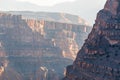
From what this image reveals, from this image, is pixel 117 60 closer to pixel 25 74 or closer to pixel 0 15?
pixel 25 74

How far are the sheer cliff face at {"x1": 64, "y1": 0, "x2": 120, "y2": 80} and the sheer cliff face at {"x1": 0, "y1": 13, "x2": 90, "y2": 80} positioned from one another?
8031cm

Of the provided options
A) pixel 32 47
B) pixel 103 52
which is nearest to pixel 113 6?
pixel 103 52

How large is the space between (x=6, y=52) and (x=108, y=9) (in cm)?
9728

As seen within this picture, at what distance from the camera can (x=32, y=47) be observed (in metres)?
164

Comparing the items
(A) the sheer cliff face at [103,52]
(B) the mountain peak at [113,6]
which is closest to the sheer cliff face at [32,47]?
(B) the mountain peak at [113,6]

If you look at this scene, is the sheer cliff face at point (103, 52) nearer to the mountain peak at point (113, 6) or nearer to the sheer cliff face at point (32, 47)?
the mountain peak at point (113, 6)

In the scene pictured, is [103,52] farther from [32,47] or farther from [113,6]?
[32,47]

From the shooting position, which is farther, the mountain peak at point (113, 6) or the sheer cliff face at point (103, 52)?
the mountain peak at point (113, 6)

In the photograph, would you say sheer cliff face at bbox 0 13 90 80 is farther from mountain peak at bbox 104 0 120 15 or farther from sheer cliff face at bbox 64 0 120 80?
sheer cliff face at bbox 64 0 120 80

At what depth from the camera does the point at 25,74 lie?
485ft

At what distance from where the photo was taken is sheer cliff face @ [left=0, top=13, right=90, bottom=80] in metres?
151

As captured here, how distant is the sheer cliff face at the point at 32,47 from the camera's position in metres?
151

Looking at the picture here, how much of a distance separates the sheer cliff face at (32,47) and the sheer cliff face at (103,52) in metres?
80.3

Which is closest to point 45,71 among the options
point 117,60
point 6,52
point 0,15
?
point 6,52
